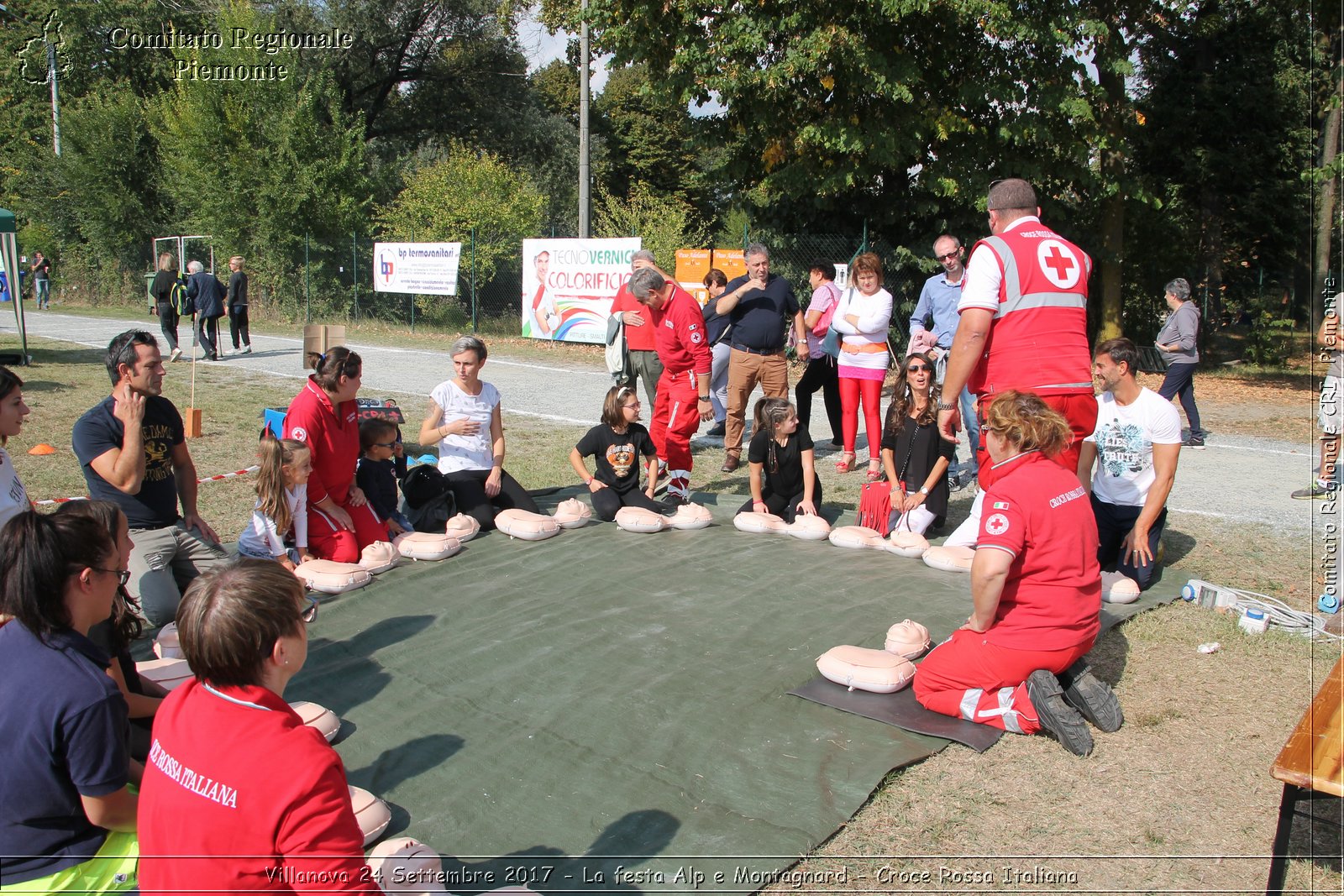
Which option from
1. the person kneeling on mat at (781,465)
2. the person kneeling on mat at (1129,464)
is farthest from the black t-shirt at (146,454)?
the person kneeling on mat at (1129,464)

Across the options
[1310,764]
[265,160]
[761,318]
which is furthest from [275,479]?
[265,160]

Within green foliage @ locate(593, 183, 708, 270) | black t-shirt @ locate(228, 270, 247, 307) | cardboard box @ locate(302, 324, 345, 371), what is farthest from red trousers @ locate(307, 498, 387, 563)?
green foliage @ locate(593, 183, 708, 270)

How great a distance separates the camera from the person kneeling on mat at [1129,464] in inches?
200

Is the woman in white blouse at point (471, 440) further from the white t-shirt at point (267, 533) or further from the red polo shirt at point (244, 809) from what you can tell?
the red polo shirt at point (244, 809)

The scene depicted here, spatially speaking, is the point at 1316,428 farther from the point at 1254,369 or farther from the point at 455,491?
the point at 455,491

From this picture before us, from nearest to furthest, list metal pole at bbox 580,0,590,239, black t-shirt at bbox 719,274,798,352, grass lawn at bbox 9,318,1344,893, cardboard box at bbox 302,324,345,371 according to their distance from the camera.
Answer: grass lawn at bbox 9,318,1344,893
cardboard box at bbox 302,324,345,371
black t-shirt at bbox 719,274,798,352
metal pole at bbox 580,0,590,239

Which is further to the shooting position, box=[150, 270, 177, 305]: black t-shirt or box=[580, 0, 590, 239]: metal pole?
box=[580, 0, 590, 239]: metal pole

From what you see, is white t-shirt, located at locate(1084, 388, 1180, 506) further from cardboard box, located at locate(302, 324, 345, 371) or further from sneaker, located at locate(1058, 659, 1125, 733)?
cardboard box, located at locate(302, 324, 345, 371)

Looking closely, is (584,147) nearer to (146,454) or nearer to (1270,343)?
(1270,343)

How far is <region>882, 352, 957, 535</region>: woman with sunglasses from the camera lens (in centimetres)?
615

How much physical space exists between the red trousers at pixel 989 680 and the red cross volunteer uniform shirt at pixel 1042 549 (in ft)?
0.16

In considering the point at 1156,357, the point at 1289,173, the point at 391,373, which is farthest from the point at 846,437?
the point at 1289,173

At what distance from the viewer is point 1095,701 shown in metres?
3.63

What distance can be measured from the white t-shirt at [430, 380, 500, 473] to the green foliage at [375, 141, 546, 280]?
16617 mm
